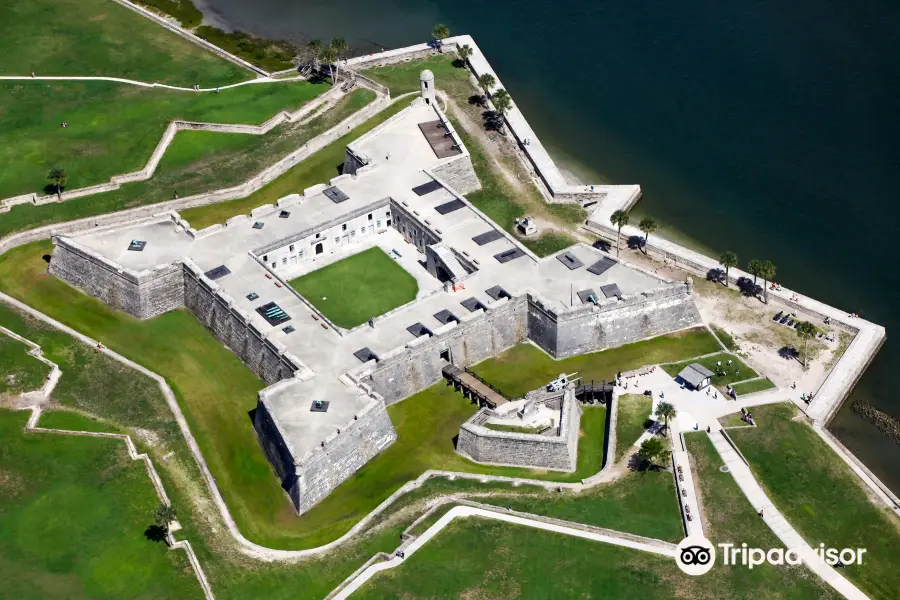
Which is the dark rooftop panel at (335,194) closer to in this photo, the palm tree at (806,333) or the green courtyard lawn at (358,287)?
the green courtyard lawn at (358,287)

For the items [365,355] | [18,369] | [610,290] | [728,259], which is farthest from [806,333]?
[18,369]

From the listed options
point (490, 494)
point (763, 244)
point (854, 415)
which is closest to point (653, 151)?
point (763, 244)

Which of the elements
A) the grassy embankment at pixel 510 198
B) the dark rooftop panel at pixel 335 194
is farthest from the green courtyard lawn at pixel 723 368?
the dark rooftop panel at pixel 335 194

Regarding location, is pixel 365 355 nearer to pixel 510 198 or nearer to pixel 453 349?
pixel 453 349

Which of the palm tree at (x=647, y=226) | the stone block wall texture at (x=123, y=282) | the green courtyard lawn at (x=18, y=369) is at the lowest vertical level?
the green courtyard lawn at (x=18, y=369)

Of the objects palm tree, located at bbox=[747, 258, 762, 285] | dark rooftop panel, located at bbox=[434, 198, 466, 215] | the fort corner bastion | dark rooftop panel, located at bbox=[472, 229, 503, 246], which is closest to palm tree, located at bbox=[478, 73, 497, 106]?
the fort corner bastion

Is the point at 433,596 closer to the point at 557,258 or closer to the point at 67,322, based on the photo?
the point at 557,258

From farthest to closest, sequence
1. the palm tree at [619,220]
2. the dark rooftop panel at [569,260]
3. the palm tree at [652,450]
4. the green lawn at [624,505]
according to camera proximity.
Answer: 1. the palm tree at [619,220]
2. the dark rooftop panel at [569,260]
3. the palm tree at [652,450]
4. the green lawn at [624,505]
